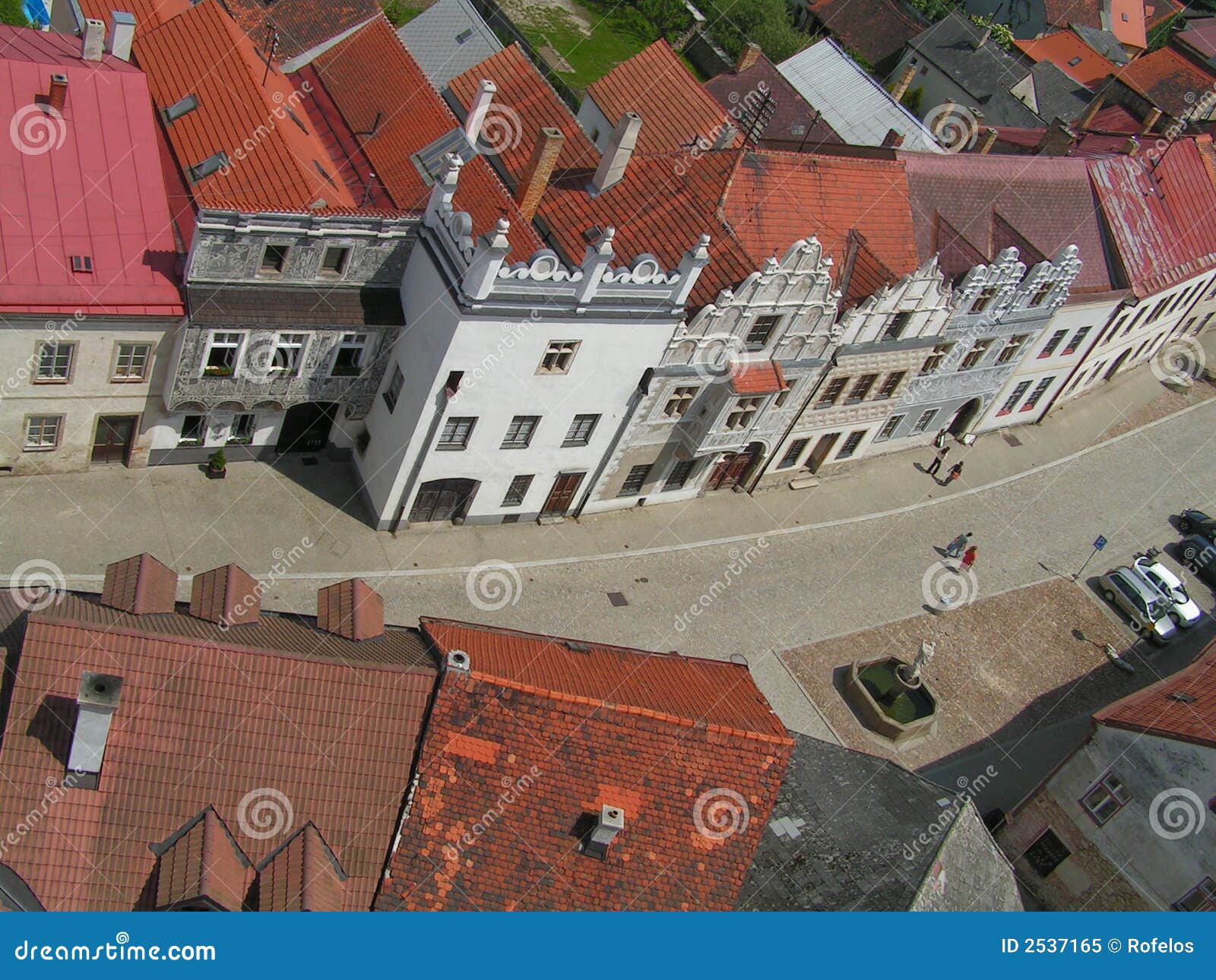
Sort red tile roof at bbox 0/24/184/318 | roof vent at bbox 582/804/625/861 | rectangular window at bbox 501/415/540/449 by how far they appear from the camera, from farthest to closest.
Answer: rectangular window at bbox 501/415/540/449 → red tile roof at bbox 0/24/184/318 → roof vent at bbox 582/804/625/861

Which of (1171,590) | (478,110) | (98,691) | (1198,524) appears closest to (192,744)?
(98,691)

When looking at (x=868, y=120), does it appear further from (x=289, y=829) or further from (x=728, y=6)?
(x=289, y=829)

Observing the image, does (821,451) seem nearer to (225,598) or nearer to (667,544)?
(667,544)

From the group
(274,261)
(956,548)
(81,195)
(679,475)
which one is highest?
(274,261)

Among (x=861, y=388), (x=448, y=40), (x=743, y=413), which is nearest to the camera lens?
(x=743, y=413)

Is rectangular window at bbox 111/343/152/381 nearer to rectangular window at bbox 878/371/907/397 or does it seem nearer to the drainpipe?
the drainpipe

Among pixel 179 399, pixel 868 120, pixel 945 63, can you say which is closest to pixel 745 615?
pixel 179 399

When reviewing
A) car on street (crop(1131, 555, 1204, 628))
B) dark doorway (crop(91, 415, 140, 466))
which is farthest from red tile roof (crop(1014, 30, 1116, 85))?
dark doorway (crop(91, 415, 140, 466))
